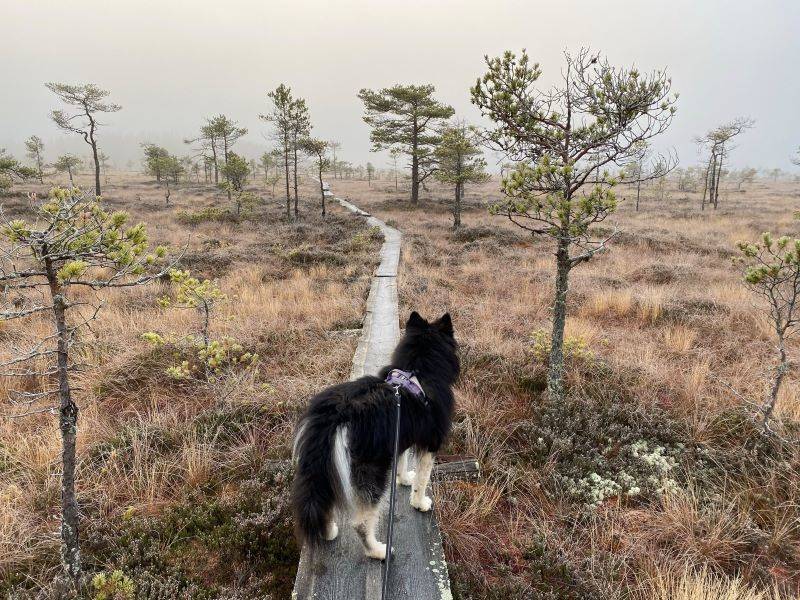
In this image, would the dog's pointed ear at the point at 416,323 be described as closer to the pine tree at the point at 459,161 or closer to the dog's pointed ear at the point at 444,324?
the dog's pointed ear at the point at 444,324

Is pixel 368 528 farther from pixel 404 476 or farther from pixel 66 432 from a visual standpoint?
pixel 66 432

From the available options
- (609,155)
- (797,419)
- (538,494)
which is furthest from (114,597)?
(797,419)

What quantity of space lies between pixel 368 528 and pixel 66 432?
77.2 inches

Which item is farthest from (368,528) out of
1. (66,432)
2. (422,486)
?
(66,432)

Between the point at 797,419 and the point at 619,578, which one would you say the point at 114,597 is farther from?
the point at 797,419

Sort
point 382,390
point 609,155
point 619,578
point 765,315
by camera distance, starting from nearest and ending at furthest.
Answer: point 382,390
point 619,578
point 609,155
point 765,315

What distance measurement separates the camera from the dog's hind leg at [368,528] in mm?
2572

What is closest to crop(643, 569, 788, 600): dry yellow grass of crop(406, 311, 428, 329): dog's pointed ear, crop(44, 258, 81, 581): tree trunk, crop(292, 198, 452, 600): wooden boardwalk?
crop(292, 198, 452, 600): wooden boardwalk

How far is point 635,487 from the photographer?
3504 mm

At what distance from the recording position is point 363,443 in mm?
2430

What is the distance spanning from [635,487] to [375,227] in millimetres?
17282

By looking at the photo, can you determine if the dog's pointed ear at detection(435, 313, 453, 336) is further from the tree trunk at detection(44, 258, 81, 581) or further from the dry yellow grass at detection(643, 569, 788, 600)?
the tree trunk at detection(44, 258, 81, 581)

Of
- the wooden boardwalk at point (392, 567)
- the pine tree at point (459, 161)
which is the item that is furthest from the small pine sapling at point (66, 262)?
the pine tree at point (459, 161)

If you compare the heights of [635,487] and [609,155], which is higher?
[609,155]
